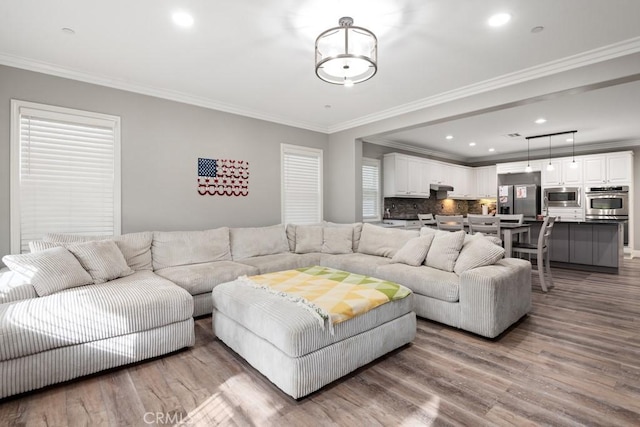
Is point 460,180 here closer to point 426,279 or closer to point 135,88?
point 426,279

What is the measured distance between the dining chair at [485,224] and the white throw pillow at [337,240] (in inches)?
72.8

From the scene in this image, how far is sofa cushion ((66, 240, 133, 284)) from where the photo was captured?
2.87 m

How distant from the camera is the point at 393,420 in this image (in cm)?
176

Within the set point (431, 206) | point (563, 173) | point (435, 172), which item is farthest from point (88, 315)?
point (563, 173)

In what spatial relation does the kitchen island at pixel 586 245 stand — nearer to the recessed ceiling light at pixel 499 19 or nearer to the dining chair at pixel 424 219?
the dining chair at pixel 424 219

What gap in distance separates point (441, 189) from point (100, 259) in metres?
7.02

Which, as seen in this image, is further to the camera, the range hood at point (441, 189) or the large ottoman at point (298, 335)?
the range hood at point (441, 189)

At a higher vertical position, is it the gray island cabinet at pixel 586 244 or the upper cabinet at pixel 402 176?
the upper cabinet at pixel 402 176

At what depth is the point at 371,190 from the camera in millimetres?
6770

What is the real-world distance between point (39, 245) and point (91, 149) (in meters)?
1.21

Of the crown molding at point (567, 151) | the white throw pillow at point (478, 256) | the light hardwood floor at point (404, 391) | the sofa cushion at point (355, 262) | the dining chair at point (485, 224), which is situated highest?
the crown molding at point (567, 151)

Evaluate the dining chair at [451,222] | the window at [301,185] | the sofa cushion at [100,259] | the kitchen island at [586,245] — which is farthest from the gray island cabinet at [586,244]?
the sofa cushion at [100,259]

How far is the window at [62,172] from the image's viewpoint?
3207 millimetres

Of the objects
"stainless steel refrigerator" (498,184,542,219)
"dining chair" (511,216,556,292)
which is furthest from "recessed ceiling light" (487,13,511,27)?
"stainless steel refrigerator" (498,184,542,219)
